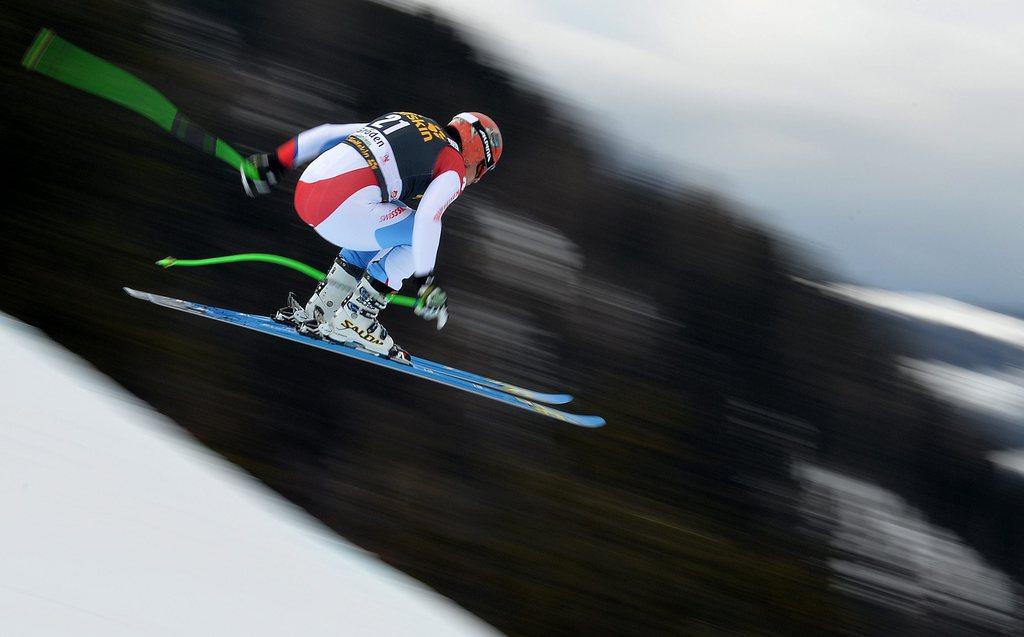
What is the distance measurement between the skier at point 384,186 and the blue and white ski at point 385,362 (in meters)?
0.25

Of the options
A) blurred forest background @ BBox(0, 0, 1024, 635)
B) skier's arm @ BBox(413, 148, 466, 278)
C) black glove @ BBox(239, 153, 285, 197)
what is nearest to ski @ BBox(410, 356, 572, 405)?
skier's arm @ BBox(413, 148, 466, 278)

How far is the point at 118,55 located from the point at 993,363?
9116 millimetres

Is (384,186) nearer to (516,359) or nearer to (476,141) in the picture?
(476,141)

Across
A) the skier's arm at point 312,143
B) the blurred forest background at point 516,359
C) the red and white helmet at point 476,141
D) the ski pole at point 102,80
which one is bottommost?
the blurred forest background at point 516,359

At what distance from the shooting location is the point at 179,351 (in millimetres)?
5812

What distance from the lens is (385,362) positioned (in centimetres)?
438

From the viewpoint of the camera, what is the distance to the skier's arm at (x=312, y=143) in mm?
3879

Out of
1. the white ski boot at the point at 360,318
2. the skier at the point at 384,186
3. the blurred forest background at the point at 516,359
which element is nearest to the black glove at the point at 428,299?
the skier at the point at 384,186

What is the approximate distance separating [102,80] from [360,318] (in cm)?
191

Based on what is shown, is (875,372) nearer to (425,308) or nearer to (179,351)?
(425,308)

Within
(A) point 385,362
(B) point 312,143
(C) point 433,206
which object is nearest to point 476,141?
(C) point 433,206

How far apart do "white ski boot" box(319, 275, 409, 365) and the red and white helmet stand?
2.57 ft

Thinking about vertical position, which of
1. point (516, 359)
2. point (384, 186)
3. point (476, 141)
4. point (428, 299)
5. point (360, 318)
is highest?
point (476, 141)

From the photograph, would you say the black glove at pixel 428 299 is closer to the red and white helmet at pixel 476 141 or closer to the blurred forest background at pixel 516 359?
the red and white helmet at pixel 476 141
